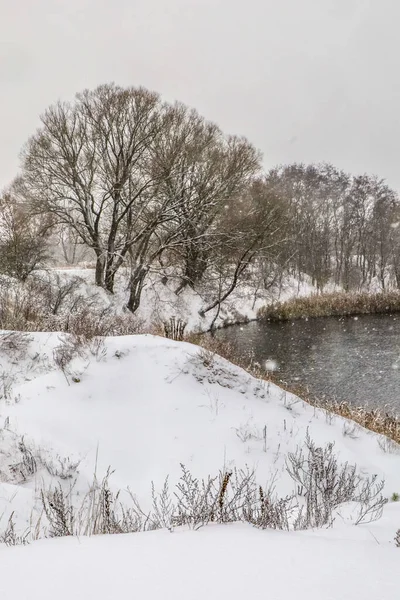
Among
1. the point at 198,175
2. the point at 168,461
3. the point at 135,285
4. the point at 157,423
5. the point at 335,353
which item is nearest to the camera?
the point at 168,461

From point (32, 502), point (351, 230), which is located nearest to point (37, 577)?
point (32, 502)

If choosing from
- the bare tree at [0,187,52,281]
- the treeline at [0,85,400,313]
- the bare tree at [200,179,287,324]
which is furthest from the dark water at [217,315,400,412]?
the bare tree at [0,187,52,281]

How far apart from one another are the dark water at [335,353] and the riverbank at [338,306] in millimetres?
1154

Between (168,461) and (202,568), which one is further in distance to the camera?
(168,461)

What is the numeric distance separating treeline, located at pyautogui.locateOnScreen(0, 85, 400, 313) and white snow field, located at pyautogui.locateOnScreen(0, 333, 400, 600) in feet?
42.4

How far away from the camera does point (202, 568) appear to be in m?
2.07

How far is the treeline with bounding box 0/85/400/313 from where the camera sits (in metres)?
18.6

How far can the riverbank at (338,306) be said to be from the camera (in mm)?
24391

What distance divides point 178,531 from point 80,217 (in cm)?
2134

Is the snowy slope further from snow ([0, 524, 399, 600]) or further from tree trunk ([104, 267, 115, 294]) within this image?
tree trunk ([104, 267, 115, 294])

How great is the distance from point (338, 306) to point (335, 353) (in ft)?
33.6

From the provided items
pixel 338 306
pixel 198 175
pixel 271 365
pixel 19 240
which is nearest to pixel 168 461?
pixel 271 365

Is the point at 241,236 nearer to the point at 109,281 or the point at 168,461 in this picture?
the point at 109,281

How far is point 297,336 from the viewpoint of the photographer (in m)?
19.0
